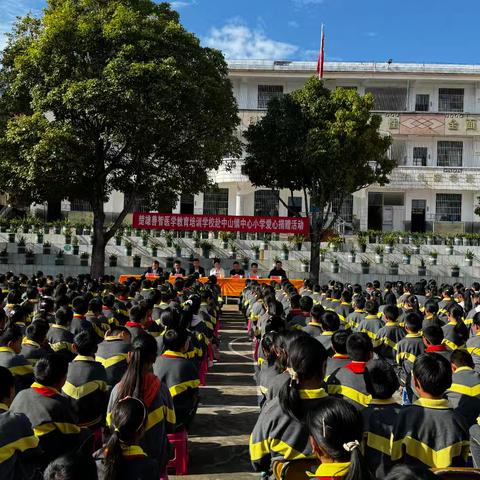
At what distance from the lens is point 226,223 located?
21406mm

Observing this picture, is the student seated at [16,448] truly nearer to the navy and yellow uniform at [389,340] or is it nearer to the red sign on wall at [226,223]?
the navy and yellow uniform at [389,340]

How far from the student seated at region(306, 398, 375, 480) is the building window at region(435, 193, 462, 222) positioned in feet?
114

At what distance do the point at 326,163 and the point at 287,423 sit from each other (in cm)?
1768

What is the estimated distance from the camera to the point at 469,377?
175 inches

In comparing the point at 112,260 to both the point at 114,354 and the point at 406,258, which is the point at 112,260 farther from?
the point at 114,354

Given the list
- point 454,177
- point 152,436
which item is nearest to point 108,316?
point 152,436

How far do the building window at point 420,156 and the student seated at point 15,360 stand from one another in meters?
33.1

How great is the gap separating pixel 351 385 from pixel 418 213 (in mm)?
32674

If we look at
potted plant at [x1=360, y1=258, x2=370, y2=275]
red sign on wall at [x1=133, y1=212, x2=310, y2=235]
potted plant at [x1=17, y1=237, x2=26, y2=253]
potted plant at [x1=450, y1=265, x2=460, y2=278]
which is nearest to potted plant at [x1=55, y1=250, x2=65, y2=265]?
potted plant at [x1=17, y1=237, x2=26, y2=253]

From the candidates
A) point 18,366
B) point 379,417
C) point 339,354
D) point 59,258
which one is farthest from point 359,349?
point 59,258

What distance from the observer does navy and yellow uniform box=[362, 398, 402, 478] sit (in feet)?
11.6

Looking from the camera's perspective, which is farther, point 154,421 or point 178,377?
point 178,377

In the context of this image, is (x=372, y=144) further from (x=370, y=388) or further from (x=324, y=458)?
(x=324, y=458)

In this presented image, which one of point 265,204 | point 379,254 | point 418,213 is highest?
point 265,204
